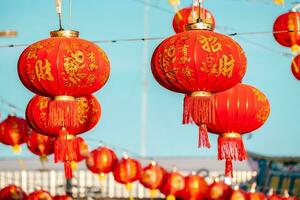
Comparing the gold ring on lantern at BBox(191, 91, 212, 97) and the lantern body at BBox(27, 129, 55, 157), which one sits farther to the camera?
the lantern body at BBox(27, 129, 55, 157)

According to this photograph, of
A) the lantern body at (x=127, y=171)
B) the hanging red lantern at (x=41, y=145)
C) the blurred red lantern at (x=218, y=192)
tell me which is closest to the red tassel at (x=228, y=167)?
the hanging red lantern at (x=41, y=145)

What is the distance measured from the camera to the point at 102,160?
14.3 metres

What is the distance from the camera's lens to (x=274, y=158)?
73.0 ft

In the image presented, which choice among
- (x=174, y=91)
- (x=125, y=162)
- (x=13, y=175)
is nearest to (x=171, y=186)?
(x=125, y=162)

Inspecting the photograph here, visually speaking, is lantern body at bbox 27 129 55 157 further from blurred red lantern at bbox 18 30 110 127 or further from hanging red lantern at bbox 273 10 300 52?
blurred red lantern at bbox 18 30 110 127

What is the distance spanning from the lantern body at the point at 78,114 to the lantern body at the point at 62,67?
0.70m

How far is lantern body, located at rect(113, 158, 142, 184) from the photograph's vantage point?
14.4 meters

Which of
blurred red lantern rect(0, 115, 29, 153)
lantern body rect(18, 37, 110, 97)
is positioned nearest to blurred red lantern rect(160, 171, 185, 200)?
blurred red lantern rect(0, 115, 29, 153)

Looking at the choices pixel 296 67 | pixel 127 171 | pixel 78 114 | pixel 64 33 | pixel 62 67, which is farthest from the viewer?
pixel 127 171

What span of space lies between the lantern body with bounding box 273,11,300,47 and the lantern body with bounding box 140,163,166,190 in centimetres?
472

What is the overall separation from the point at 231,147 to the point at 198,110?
0.99m

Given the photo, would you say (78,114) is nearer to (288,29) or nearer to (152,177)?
(288,29)

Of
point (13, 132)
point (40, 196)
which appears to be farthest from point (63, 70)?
point (40, 196)

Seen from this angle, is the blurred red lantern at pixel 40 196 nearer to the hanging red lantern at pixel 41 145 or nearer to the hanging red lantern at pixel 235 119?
the hanging red lantern at pixel 41 145
